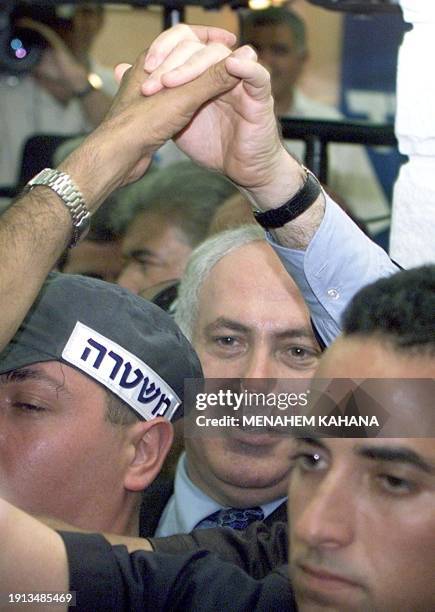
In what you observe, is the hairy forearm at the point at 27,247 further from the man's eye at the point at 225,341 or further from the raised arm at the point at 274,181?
the man's eye at the point at 225,341

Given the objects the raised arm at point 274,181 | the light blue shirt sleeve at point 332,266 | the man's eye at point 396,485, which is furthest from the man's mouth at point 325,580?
the light blue shirt sleeve at point 332,266

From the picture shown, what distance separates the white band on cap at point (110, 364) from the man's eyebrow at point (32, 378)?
1.6 inches

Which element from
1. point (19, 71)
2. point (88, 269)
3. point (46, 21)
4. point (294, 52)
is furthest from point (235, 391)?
point (294, 52)

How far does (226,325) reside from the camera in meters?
2.42

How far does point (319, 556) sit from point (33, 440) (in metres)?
0.75

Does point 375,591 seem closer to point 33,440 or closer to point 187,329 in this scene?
point 33,440

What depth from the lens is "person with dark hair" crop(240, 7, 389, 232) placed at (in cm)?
486

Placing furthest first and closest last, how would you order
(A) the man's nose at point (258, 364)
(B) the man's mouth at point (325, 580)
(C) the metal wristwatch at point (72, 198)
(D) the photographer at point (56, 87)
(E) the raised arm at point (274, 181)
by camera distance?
1. (D) the photographer at point (56, 87)
2. (A) the man's nose at point (258, 364)
3. (E) the raised arm at point (274, 181)
4. (C) the metal wristwatch at point (72, 198)
5. (B) the man's mouth at point (325, 580)

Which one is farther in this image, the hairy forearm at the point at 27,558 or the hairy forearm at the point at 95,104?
the hairy forearm at the point at 95,104

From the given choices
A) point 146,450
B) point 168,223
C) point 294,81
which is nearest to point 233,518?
point 146,450

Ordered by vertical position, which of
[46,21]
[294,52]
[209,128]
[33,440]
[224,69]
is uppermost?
[224,69]

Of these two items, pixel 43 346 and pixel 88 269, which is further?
pixel 88 269

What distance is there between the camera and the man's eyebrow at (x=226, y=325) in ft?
7.85

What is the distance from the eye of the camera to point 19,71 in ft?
12.2
